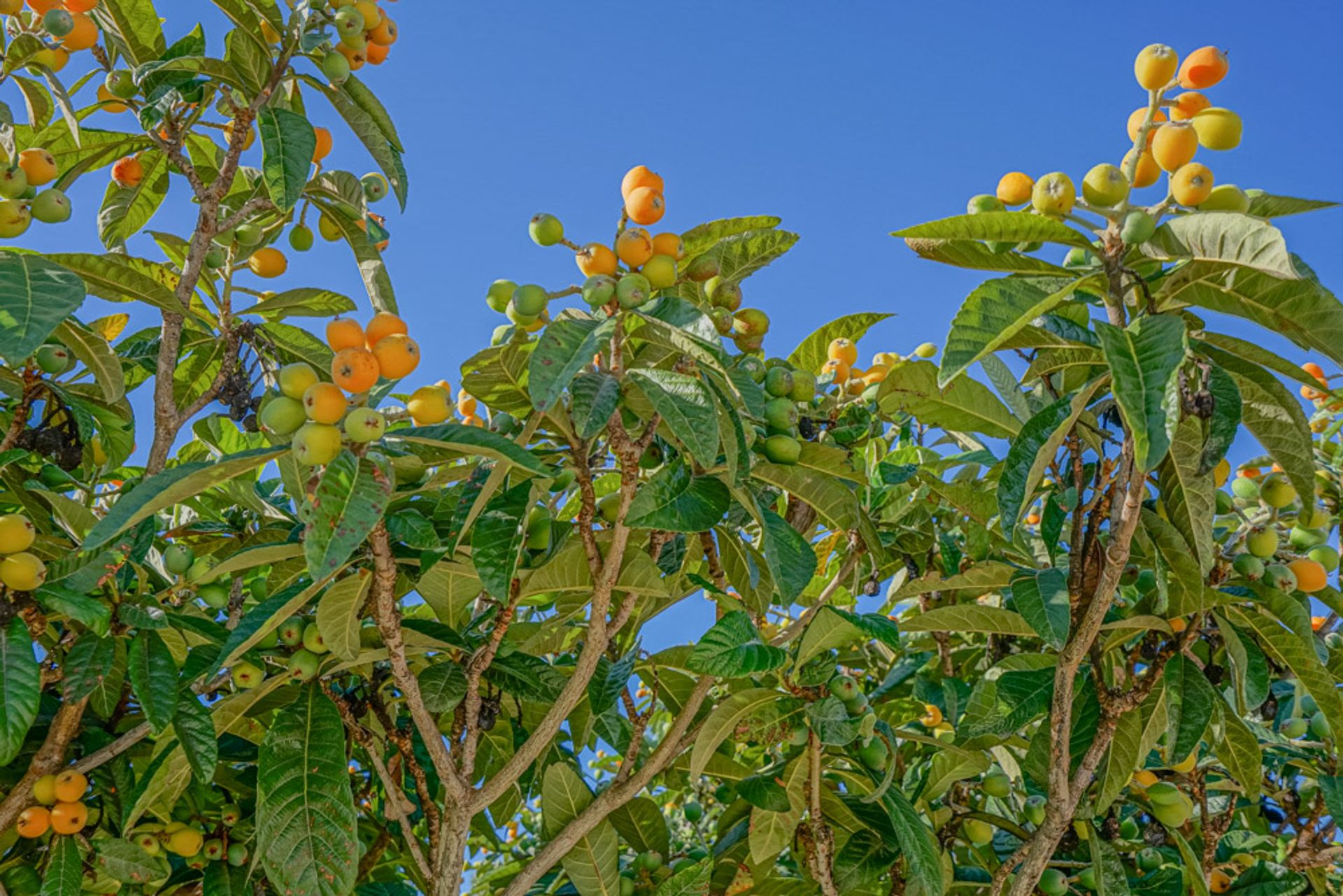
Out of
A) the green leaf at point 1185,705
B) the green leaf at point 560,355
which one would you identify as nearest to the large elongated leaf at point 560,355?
the green leaf at point 560,355

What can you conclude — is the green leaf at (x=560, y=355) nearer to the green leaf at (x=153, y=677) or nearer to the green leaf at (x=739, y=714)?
the green leaf at (x=739, y=714)

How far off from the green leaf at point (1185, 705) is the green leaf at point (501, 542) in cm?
141

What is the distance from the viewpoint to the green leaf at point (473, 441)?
1.72 meters

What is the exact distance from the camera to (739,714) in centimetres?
235

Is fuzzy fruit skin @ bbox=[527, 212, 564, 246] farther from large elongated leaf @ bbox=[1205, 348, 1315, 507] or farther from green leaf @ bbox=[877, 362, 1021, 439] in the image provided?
large elongated leaf @ bbox=[1205, 348, 1315, 507]

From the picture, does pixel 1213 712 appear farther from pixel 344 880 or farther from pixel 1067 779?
pixel 344 880

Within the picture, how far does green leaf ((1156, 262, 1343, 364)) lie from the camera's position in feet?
6.04

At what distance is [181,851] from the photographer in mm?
2385

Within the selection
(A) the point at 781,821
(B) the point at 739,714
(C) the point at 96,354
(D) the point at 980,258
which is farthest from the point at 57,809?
(D) the point at 980,258

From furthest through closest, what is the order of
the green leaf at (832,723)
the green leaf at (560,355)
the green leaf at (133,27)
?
the green leaf at (133,27) < the green leaf at (832,723) < the green leaf at (560,355)

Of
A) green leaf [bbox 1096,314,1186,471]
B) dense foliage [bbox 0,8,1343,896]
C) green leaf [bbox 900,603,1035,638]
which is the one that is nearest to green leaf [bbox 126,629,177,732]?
dense foliage [bbox 0,8,1343,896]

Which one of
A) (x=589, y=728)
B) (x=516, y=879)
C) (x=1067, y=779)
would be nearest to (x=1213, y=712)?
(x=1067, y=779)

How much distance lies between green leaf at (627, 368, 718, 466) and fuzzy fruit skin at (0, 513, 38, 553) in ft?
4.15

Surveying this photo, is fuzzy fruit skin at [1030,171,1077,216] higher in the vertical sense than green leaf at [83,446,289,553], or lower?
lower
